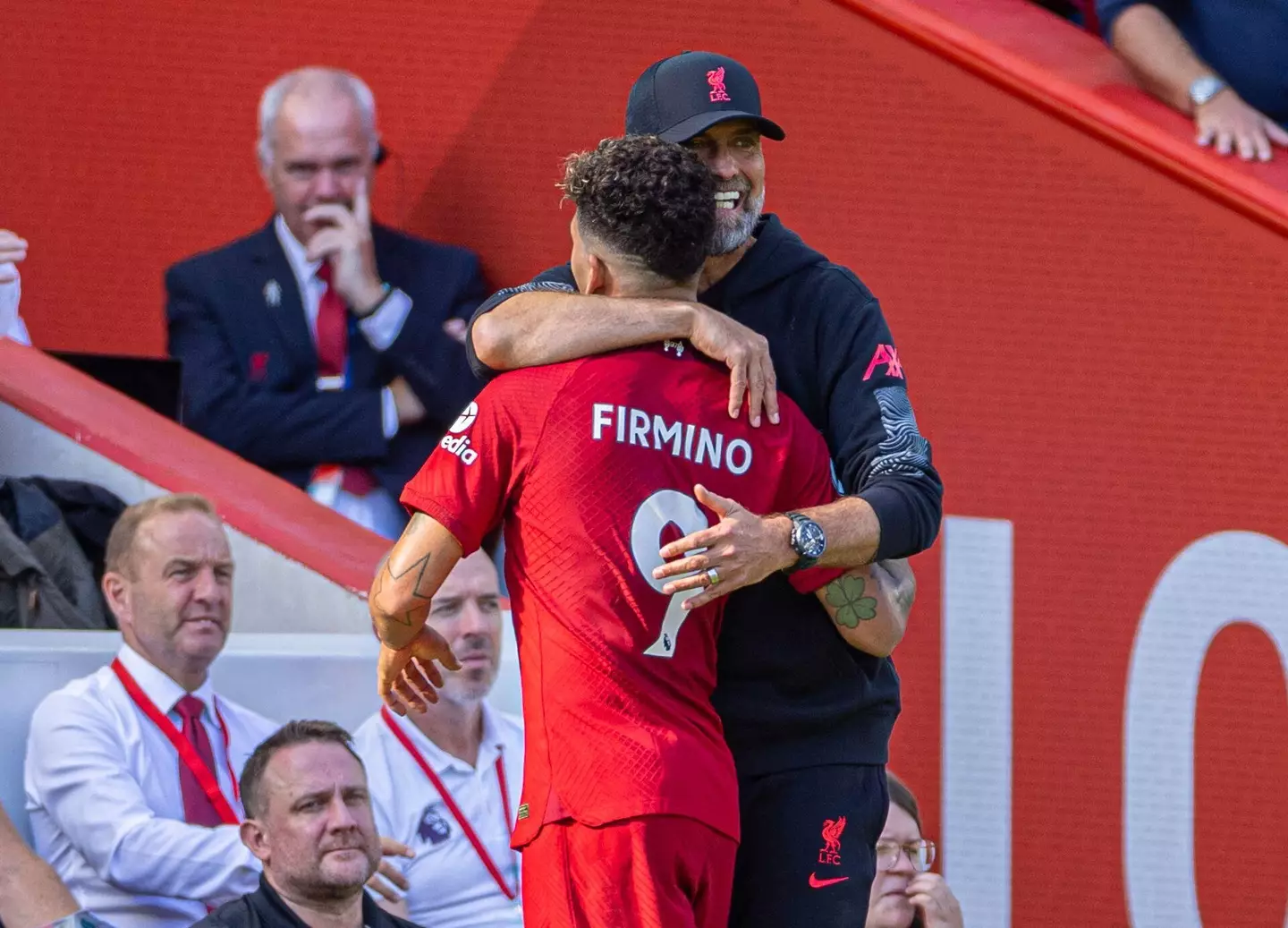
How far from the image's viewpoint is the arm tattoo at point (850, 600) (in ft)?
8.23

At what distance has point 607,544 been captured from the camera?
234 cm

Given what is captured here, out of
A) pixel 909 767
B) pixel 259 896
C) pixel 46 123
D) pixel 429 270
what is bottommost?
pixel 259 896

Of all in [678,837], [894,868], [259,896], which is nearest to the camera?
[678,837]

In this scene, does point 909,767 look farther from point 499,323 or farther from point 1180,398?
point 499,323

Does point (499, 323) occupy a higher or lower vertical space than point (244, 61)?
lower

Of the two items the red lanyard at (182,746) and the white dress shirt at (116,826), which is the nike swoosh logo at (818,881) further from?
the red lanyard at (182,746)

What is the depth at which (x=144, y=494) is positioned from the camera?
175 inches

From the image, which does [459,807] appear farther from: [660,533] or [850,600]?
[660,533]

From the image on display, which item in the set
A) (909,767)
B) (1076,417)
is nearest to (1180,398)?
(1076,417)

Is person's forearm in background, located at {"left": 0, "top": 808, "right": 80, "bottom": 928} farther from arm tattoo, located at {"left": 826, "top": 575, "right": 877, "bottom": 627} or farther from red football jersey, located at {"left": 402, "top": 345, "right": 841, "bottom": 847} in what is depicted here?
arm tattoo, located at {"left": 826, "top": 575, "right": 877, "bottom": 627}

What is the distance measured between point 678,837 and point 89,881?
1.88 metres

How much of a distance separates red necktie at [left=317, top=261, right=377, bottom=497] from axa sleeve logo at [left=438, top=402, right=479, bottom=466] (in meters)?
2.34

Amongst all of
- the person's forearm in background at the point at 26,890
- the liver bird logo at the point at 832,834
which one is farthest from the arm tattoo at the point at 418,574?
the person's forearm in background at the point at 26,890

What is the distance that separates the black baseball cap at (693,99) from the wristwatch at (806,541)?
1.95 feet
